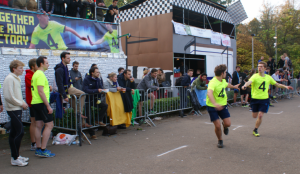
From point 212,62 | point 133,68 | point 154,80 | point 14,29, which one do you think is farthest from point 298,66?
point 14,29

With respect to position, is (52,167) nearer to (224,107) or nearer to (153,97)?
(224,107)

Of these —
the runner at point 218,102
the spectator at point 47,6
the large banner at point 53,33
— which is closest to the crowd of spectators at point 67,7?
the spectator at point 47,6

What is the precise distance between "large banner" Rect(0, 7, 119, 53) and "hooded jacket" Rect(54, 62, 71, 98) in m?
2.69

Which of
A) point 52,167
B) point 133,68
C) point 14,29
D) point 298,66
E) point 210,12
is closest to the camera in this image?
point 52,167

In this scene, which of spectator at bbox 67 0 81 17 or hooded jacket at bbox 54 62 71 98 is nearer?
hooded jacket at bbox 54 62 71 98

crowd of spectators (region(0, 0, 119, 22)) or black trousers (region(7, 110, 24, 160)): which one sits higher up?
crowd of spectators (region(0, 0, 119, 22))

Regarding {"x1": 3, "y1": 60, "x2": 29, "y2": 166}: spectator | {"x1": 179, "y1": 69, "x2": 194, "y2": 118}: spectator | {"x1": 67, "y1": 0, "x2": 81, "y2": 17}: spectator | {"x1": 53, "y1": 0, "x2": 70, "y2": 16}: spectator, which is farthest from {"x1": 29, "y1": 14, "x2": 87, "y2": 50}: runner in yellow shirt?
{"x1": 179, "y1": 69, "x2": 194, "y2": 118}: spectator

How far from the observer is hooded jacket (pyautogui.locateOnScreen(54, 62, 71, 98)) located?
209 inches

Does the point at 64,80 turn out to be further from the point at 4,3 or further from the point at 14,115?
the point at 4,3

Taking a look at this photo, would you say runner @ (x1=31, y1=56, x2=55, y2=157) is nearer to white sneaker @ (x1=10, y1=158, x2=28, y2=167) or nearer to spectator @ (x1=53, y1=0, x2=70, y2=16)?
white sneaker @ (x1=10, y1=158, x2=28, y2=167)

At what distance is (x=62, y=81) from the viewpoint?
17.8 feet

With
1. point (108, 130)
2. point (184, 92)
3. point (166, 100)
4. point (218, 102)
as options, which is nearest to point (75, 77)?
point (108, 130)

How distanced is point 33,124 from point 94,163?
5.55 feet

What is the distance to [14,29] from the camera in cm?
712
